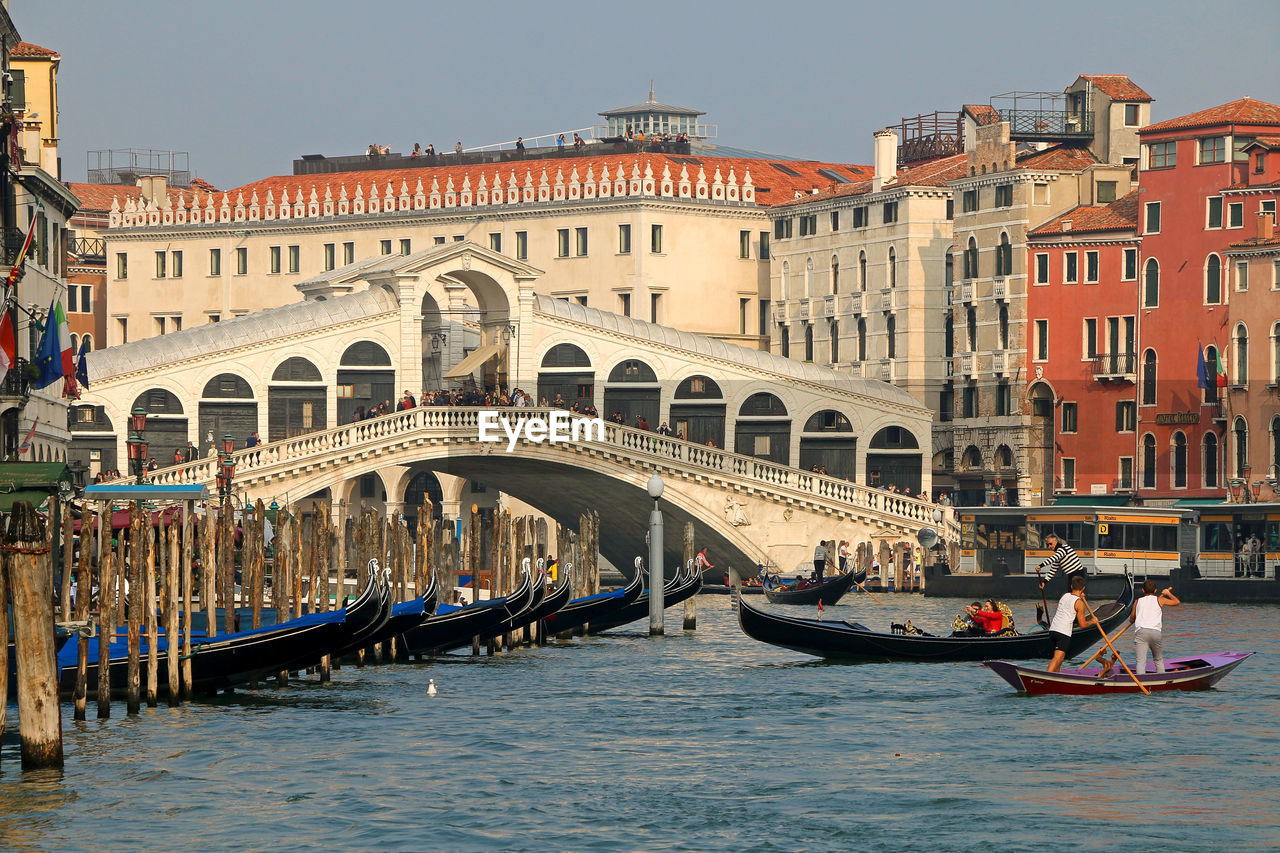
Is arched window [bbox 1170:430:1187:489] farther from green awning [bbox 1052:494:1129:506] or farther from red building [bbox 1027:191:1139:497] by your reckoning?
red building [bbox 1027:191:1139:497]

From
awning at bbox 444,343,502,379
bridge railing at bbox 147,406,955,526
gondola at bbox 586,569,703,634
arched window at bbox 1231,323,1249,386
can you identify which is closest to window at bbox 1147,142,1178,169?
arched window at bbox 1231,323,1249,386

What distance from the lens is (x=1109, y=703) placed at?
2684 centimetres

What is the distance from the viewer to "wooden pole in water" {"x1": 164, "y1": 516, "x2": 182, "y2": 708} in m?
25.3

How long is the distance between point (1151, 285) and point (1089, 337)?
2.32 m

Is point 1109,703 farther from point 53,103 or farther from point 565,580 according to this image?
point 53,103

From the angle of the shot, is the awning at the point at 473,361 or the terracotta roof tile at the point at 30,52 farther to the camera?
the awning at the point at 473,361

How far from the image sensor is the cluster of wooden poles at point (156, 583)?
1983 cm

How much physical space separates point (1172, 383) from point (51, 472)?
4004 cm

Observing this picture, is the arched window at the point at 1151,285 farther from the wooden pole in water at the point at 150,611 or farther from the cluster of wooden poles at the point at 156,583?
the wooden pole in water at the point at 150,611

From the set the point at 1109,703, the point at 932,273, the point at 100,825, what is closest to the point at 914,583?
the point at 932,273

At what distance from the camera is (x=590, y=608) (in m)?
39.3

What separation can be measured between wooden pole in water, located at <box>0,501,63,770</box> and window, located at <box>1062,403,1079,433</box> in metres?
43.0

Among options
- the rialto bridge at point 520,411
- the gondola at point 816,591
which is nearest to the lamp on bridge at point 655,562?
the gondola at point 816,591

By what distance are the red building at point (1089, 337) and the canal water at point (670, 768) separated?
2776cm
